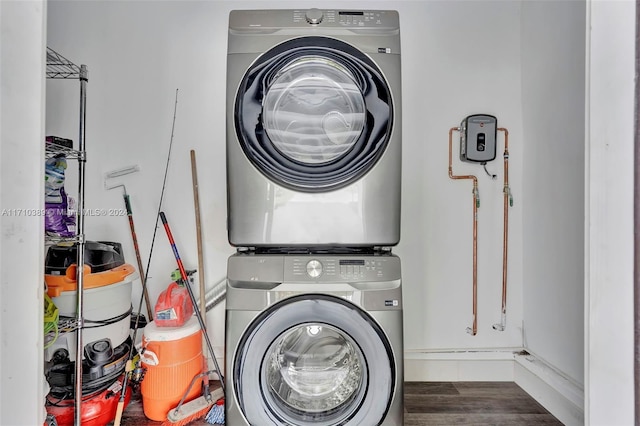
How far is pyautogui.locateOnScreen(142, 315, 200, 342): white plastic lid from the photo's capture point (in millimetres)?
1516

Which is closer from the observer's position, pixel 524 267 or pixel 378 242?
pixel 378 242

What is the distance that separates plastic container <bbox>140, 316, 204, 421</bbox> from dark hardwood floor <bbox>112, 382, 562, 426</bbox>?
91 millimetres

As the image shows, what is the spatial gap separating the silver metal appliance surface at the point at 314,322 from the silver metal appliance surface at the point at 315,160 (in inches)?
4.5

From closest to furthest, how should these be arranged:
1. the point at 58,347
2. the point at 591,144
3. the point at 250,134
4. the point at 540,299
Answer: the point at 591,144, the point at 250,134, the point at 58,347, the point at 540,299

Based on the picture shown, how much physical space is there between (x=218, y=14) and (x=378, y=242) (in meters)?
1.73

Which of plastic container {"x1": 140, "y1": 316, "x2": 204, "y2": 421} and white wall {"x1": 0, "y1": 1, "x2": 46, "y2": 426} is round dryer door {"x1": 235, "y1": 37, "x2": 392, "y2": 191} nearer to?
white wall {"x1": 0, "y1": 1, "x2": 46, "y2": 426}

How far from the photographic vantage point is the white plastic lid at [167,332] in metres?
1.52

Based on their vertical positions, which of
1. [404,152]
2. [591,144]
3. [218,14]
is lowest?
[591,144]

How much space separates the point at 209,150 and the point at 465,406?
202 cm

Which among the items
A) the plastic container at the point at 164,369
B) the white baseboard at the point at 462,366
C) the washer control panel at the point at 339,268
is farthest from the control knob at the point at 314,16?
the white baseboard at the point at 462,366

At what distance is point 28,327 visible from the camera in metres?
1.04

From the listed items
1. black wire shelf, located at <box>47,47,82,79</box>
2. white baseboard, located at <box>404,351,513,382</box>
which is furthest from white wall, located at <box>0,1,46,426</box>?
white baseboard, located at <box>404,351,513,382</box>

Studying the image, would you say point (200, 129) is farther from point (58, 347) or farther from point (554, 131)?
point (554, 131)

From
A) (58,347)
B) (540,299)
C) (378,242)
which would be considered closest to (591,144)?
(378,242)
